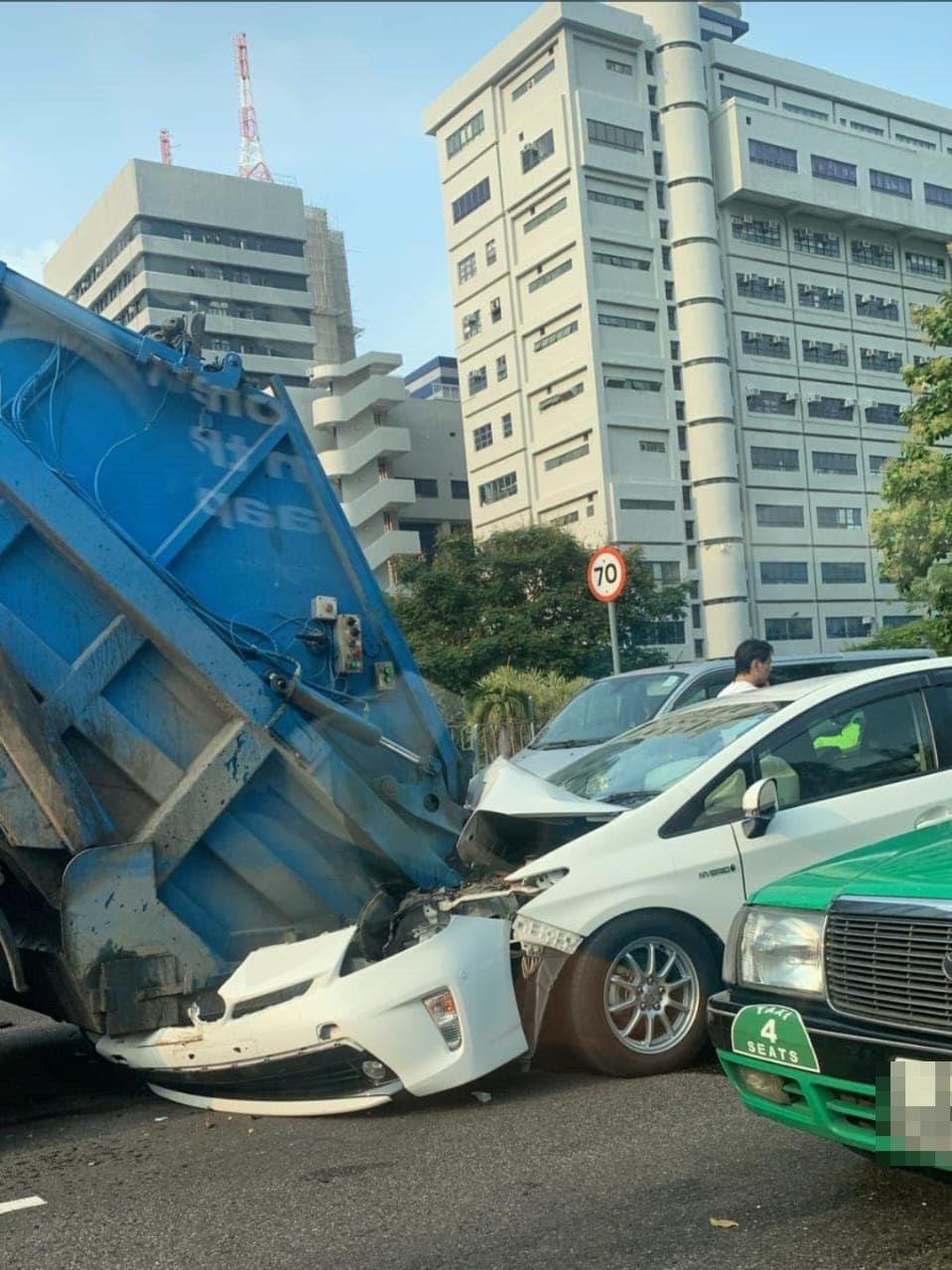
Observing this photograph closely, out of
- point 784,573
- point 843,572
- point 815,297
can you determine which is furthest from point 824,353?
point 784,573

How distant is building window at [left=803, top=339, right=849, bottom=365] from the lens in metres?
66.7

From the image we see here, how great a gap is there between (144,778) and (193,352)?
215 cm

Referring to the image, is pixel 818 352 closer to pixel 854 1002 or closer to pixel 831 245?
pixel 831 245

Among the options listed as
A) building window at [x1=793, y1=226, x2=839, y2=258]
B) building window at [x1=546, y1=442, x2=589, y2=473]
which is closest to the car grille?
building window at [x1=546, y1=442, x2=589, y2=473]

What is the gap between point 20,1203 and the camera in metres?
4.30

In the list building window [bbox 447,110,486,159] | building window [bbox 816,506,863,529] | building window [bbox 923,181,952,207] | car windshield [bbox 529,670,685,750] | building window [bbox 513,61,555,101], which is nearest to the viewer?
car windshield [bbox 529,670,685,750]

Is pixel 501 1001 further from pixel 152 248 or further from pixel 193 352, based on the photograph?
pixel 152 248

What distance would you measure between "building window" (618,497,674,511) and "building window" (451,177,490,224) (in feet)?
59.9

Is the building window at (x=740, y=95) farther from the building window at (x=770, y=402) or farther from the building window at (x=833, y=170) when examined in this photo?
the building window at (x=770, y=402)

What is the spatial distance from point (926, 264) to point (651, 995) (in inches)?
2957

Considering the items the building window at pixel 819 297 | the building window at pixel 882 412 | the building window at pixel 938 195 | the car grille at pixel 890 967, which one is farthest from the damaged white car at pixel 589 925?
the building window at pixel 938 195

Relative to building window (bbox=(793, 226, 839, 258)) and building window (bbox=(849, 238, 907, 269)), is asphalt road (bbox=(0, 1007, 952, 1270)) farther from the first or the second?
building window (bbox=(849, 238, 907, 269))

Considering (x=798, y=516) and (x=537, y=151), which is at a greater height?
(x=537, y=151)

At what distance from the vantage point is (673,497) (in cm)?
6091
